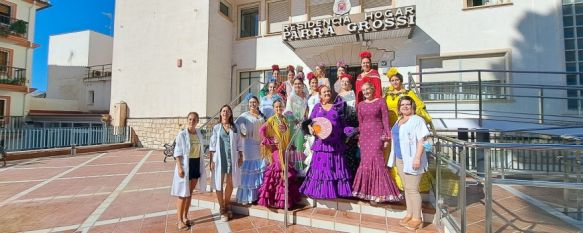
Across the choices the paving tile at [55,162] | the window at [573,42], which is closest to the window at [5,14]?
the paving tile at [55,162]

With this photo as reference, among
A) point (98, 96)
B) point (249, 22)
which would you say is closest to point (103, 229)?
point (249, 22)

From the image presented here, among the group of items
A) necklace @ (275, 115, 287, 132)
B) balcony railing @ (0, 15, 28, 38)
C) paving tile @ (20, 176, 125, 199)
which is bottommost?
paving tile @ (20, 176, 125, 199)

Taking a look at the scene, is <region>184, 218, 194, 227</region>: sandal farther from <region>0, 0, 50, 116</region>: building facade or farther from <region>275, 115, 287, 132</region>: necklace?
<region>0, 0, 50, 116</region>: building facade

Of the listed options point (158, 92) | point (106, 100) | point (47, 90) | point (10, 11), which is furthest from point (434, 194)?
point (47, 90)

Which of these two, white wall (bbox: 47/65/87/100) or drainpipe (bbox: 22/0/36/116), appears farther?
white wall (bbox: 47/65/87/100)

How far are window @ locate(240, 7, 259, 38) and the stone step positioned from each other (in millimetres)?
9689

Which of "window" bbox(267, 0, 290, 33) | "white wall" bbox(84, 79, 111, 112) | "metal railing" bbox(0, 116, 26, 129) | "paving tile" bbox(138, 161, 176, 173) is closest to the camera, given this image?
"paving tile" bbox(138, 161, 176, 173)

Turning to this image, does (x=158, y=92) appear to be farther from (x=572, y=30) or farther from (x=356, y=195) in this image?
(x=572, y=30)

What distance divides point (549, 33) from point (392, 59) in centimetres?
409

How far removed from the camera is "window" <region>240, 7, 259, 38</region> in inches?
491

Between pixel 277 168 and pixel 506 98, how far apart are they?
764 centimetres

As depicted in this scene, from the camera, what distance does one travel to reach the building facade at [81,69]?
65.9 feet

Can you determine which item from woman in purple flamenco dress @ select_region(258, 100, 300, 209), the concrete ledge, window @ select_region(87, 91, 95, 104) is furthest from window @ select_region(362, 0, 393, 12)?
window @ select_region(87, 91, 95, 104)

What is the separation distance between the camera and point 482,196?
234 cm
